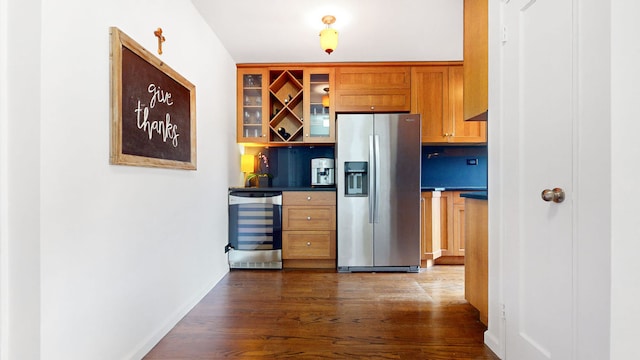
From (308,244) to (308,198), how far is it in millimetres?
506

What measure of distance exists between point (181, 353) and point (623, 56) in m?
2.29

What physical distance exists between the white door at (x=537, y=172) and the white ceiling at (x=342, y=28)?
43.3 inches

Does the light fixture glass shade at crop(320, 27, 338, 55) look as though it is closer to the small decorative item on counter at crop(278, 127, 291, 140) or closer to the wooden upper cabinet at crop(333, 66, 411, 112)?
the wooden upper cabinet at crop(333, 66, 411, 112)

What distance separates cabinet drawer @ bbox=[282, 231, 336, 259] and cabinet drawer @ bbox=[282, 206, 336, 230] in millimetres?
66

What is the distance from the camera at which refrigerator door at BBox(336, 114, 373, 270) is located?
119 inches

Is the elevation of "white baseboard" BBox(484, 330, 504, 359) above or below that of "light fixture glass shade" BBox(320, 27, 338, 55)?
below

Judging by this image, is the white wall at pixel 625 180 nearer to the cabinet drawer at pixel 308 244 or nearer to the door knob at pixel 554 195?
the door knob at pixel 554 195

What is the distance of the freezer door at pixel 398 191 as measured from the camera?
9.89 feet

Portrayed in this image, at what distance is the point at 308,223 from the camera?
3119mm

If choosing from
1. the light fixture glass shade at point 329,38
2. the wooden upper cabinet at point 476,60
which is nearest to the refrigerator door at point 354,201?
the light fixture glass shade at point 329,38

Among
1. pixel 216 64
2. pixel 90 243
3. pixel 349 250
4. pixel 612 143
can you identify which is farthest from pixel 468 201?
pixel 216 64

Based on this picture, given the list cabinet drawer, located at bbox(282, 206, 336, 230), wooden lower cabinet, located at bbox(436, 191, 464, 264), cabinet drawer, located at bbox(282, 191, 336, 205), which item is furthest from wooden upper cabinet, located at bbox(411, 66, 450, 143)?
cabinet drawer, located at bbox(282, 206, 336, 230)

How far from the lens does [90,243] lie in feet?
3.94

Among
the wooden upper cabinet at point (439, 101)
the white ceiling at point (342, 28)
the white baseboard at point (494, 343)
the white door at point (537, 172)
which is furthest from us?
the wooden upper cabinet at point (439, 101)
